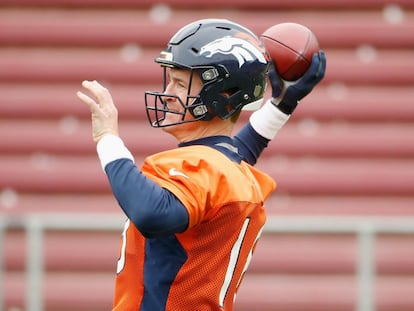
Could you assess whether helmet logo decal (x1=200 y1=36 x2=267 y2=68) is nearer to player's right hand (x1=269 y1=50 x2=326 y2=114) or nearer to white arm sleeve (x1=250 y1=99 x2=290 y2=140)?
player's right hand (x1=269 y1=50 x2=326 y2=114)

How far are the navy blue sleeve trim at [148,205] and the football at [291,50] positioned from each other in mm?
877

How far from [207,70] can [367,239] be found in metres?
2.39

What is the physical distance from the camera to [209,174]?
2.92 m

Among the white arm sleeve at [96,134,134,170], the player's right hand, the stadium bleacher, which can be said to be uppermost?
the stadium bleacher

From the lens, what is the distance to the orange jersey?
2.93 metres

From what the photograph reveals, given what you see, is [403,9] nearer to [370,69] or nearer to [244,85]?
[370,69]

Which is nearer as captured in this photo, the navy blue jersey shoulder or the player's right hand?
the navy blue jersey shoulder

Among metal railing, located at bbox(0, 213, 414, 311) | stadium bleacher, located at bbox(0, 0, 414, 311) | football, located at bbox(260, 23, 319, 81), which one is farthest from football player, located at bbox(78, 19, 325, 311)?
stadium bleacher, located at bbox(0, 0, 414, 311)

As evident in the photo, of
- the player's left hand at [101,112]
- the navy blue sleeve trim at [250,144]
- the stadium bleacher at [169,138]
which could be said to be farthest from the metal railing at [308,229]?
the player's left hand at [101,112]

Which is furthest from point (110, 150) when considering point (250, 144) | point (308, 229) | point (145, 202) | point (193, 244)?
point (308, 229)

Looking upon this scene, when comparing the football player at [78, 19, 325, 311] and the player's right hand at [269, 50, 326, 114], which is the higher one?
the player's right hand at [269, 50, 326, 114]

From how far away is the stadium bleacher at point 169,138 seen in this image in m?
6.46

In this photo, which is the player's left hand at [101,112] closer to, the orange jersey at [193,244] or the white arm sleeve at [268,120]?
the orange jersey at [193,244]

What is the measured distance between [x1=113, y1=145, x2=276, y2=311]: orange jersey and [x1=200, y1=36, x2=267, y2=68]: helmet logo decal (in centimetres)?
29
